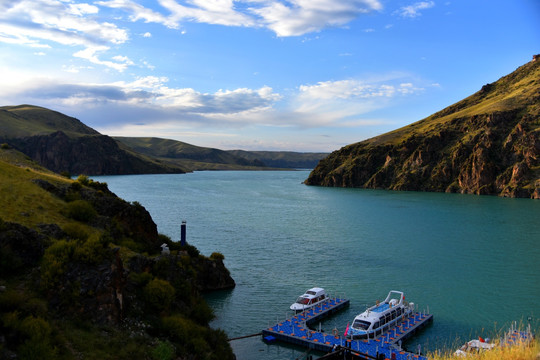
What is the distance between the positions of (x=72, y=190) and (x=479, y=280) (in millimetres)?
51793

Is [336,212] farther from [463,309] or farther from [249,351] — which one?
[249,351]

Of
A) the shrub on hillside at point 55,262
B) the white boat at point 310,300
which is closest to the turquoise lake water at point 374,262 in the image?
the white boat at point 310,300

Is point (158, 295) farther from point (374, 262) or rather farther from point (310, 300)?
point (374, 262)

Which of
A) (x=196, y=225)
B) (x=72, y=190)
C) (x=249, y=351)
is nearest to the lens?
(x=249, y=351)

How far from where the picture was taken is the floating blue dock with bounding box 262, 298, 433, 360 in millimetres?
34906

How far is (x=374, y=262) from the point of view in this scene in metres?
64.9

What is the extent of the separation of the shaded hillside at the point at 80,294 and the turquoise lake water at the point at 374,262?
1021 cm

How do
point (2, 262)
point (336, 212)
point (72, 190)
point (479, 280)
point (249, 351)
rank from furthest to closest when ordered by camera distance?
point (336, 212)
point (479, 280)
point (72, 190)
point (249, 351)
point (2, 262)

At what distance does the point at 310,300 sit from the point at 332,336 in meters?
7.33

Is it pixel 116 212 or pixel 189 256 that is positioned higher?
pixel 116 212

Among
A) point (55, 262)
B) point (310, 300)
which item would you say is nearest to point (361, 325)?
point (310, 300)

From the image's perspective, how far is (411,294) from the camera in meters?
49.9

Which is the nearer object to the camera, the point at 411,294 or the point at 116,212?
the point at 116,212

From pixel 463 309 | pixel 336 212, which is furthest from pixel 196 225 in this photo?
pixel 463 309
